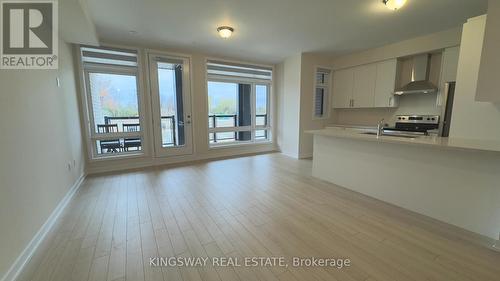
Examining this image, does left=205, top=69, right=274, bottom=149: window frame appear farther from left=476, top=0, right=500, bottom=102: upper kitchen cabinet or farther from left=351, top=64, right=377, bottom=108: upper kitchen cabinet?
left=476, top=0, right=500, bottom=102: upper kitchen cabinet

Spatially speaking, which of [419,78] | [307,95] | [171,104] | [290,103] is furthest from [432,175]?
[171,104]

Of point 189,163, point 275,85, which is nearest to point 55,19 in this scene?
point 189,163

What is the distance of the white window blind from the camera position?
5.28 m

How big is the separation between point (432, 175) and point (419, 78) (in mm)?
2866

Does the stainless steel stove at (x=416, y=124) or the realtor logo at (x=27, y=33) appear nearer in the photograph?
the realtor logo at (x=27, y=33)

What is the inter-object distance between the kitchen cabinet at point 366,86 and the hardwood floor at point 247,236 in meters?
2.76

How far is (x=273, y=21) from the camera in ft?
10.6

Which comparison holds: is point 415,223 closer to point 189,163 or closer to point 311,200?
point 311,200

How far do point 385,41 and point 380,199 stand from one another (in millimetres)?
3374

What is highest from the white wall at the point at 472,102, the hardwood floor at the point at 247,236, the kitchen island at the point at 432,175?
the white wall at the point at 472,102

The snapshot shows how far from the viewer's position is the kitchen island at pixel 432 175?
1.95 meters

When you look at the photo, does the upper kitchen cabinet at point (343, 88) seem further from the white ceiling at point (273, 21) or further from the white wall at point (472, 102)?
the white wall at point (472, 102)

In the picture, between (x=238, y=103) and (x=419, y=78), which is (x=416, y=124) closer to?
(x=419, y=78)

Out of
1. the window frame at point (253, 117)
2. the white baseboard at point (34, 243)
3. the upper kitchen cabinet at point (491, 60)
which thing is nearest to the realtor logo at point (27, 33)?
the white baseboard at point (34, 243)
